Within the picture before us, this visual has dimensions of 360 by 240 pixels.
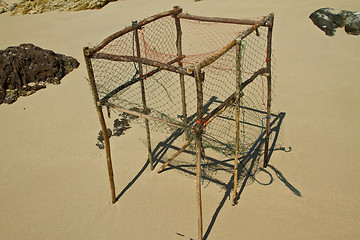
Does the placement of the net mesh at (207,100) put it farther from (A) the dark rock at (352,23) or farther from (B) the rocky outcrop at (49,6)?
(B) the rocky outcrop at (49,6)

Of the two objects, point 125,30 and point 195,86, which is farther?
point 195,86

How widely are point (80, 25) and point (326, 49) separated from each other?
25.1 feet

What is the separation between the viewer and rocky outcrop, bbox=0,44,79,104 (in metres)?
7.59

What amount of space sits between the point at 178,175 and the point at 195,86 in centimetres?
301

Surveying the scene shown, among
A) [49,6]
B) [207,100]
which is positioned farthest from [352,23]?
[49,6]

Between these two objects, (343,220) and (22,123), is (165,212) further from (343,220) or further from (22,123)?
(22,123)

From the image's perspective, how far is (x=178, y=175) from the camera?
536 cm

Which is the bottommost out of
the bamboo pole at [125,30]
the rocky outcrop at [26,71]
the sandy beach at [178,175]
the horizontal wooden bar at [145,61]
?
the sandy beach at [178,175]

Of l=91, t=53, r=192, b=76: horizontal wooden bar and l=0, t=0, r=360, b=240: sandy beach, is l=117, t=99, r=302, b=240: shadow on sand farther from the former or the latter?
l=91, t=53, r=192, b=76: horizontal wooden bar

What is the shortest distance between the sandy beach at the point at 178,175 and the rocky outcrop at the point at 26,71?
9.2 inches

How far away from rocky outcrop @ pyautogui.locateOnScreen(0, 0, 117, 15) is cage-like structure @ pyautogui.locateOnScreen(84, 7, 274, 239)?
393 cm

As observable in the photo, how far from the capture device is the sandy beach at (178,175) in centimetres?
454

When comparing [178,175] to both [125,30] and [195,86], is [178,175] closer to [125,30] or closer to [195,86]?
[125,30]

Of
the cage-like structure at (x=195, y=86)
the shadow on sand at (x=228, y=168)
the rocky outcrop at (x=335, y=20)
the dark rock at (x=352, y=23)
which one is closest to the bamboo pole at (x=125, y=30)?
the cage-like structure at (x=195, y=86)
